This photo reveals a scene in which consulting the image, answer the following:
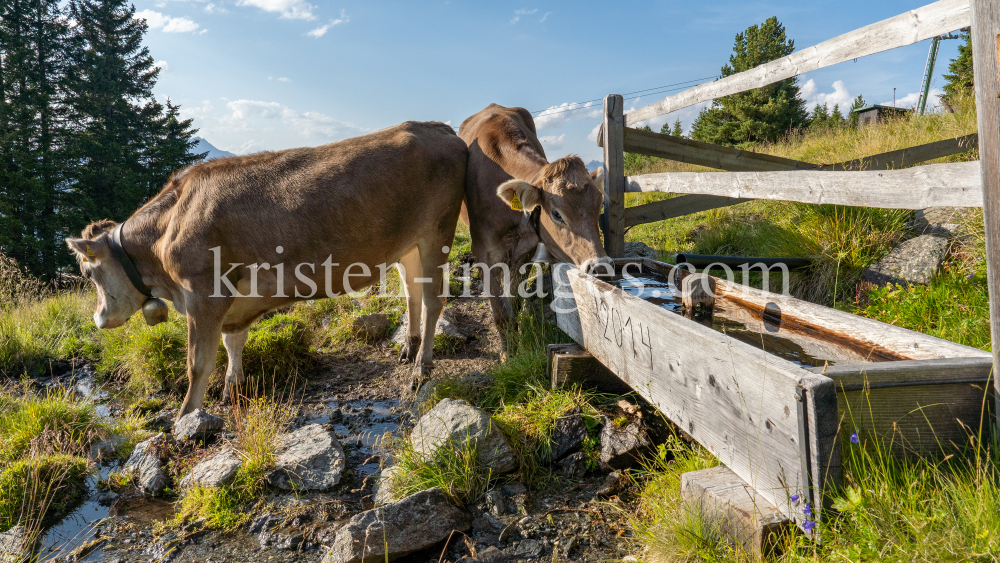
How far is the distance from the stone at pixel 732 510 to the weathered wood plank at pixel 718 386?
2.0 inches

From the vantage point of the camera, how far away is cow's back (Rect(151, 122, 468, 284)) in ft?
14.9

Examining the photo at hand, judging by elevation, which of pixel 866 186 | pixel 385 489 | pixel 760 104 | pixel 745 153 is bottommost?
pixel 385 489

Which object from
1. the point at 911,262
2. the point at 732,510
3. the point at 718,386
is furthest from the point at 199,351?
the point at 911,262

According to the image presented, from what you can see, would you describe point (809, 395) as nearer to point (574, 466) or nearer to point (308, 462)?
point (574, 466)

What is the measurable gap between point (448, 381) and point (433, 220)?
1.60 meters

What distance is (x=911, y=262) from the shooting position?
438 centimetres

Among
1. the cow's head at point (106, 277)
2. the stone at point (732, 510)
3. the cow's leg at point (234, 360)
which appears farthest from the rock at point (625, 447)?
the cow's head at point (106, 277)

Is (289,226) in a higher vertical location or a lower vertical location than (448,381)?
higher

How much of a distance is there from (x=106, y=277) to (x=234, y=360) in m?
1.27

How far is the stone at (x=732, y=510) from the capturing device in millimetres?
1995

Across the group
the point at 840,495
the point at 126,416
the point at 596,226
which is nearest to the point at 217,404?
the point at 126,416

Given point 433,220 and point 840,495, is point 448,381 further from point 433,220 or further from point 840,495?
point 840,495

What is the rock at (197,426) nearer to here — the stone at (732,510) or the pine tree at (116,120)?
the stone at (732,510)

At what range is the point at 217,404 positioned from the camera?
531 cm
